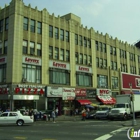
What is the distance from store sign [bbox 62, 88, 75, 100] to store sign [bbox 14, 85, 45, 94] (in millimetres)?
4705

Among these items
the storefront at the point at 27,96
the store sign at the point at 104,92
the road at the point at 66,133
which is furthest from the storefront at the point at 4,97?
the store sign at the point at 104,92

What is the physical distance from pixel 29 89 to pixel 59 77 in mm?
7570

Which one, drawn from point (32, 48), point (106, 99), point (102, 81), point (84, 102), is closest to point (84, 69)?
point (102, 81)

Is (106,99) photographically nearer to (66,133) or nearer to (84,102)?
(84,102)

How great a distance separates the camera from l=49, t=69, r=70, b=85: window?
4025 cm

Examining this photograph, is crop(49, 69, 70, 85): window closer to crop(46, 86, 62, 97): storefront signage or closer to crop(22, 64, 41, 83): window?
crop(46, 86, 62, 97): storefront signage

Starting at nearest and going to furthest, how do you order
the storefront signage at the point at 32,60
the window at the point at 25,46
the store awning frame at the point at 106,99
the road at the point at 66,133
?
the road at the point at 66,133, the storefront signage at the point at 32,60, the window at the point at 25,46, the store awning frame at the point at 106,99

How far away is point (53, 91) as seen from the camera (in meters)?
39.1

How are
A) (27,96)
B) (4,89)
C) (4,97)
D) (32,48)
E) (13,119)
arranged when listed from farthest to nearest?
1. (32,48)
2. (27,96)
3. (4,97)
4. (4,89)
5. (13,119)

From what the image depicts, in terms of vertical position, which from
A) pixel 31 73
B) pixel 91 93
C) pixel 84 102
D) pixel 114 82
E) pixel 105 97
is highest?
pixel 31 73

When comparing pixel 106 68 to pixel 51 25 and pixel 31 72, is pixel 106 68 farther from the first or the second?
pixel 31 72

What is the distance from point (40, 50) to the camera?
129 feet

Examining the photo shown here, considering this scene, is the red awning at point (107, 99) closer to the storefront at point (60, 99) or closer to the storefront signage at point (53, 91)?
the storefront at point (60, 99)

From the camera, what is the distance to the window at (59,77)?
40.2 m
